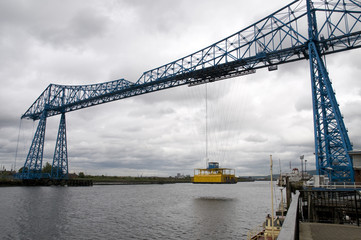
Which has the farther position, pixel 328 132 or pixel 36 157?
pixel 36 157

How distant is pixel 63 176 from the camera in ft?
224

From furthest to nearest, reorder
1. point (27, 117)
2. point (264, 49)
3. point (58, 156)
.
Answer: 1. point (27, 117)
2. point (58, 156)
3. point (264, 49)

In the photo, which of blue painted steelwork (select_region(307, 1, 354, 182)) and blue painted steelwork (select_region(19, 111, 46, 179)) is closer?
blue painted steelwork (select_region(307, 1, 354, 182))

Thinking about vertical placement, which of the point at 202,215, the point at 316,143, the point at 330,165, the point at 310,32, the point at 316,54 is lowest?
the point at 202,215

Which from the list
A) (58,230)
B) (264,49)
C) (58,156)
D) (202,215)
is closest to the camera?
(58,230)

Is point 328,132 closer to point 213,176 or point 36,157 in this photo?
point 213,176

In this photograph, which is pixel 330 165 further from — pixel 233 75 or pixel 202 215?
pixel 233 75

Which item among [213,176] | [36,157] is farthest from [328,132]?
[36,157]

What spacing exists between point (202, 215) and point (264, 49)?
21839 millimetres

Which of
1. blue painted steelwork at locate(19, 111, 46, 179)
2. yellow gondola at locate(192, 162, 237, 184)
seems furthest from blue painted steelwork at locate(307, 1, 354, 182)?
blue painted steelwork at locate(19, 111, 46, 179)

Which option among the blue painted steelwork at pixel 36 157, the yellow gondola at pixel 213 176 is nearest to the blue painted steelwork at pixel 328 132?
the yellow gondola at pixel 213 176

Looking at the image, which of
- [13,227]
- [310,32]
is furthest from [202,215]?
[310,32]

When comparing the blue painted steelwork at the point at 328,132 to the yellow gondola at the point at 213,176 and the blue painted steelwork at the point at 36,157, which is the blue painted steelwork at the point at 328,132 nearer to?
the yellow gondola at the point at 213,176

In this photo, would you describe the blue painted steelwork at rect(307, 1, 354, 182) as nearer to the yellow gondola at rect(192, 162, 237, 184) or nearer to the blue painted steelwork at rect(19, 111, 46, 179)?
the yellow gondola at rect(192, 162, 237, 184)
